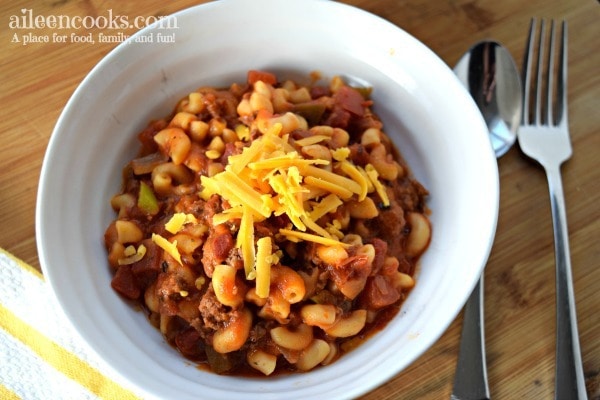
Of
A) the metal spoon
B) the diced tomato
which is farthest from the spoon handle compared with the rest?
the diced tomato

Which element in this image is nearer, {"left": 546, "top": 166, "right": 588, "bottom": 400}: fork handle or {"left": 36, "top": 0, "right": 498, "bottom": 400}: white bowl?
{"left": 36, "top": 0, "right": 498, "bottom": 400}: white bowl

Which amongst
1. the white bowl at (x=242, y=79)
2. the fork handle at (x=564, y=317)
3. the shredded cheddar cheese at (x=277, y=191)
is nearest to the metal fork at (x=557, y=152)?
the fork handle at (x=564, y=317)

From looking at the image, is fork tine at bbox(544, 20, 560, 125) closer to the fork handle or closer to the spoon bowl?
the spoon bowl

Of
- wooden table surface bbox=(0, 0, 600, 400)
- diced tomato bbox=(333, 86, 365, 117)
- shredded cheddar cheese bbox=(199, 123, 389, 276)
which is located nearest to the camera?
shredded cheddar cheese bbox=(199, 123, 389, 276)

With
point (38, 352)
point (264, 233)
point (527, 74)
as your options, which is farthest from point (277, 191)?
point (527, 74)

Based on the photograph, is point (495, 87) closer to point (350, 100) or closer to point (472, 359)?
point (350, 100)

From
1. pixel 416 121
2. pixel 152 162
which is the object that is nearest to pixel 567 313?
pixel 416 121
